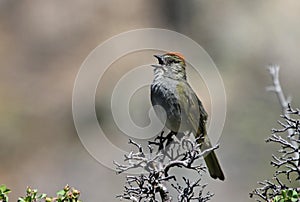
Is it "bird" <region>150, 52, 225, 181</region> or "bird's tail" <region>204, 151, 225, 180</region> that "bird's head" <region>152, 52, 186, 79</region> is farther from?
"bird's tail" <region>204, 151, 225, 180</region>

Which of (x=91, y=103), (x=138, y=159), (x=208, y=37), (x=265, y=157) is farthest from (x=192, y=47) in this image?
(x=138, y=159)

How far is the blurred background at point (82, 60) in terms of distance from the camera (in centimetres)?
1079

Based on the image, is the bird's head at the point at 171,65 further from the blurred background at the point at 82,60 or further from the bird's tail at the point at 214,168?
the blurred background at the point at 82,60

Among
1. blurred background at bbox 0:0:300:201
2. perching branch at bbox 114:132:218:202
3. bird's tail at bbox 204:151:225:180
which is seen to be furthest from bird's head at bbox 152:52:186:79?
blurred background at bbox 0:0:300:201

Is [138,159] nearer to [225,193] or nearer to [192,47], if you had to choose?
[225,193]

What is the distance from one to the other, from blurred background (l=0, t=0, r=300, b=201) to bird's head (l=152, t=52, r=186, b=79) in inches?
245

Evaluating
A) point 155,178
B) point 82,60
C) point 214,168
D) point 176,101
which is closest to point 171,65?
point 176,101

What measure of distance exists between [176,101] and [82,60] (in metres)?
8.86

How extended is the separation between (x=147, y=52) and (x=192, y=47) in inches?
40.4

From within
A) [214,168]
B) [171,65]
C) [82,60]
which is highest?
[82,60]

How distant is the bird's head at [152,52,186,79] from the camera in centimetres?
415

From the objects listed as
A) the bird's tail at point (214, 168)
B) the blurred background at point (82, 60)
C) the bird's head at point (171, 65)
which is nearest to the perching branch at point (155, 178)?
the bird's tail at point (214, 168)

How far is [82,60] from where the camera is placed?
12.8 metres

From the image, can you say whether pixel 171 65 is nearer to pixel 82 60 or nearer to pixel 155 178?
pixel 155 178
